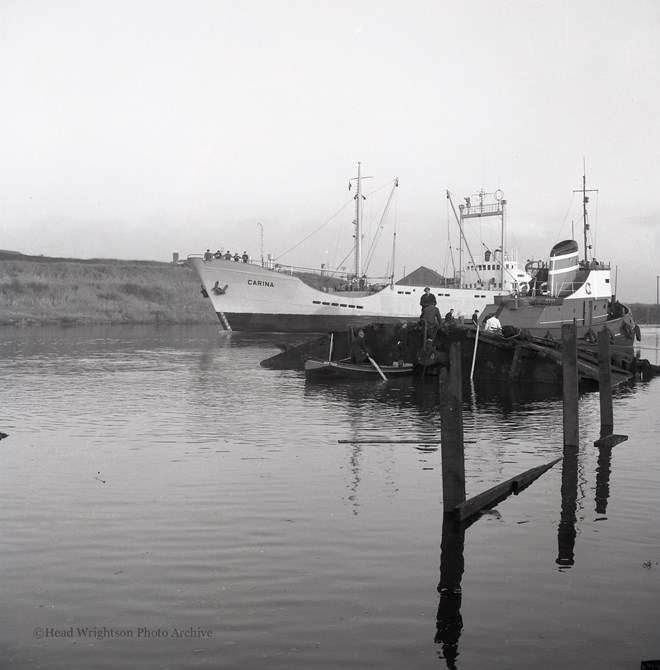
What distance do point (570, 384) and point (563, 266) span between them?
39467 millimetres

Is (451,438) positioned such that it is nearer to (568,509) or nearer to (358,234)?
(568,509)

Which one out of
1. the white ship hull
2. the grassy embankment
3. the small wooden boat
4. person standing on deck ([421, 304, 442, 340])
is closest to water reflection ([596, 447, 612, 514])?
person standing on deck ([421, 304, 442, 340])

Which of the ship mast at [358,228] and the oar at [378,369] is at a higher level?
the ship mast at [358,228]

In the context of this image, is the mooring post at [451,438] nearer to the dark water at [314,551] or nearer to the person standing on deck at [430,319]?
the dark water at [314,551]

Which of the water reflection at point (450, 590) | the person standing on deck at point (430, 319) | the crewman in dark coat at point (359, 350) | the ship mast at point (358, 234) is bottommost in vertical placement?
the water reflection at point (450, 590)

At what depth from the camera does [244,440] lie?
17.5 meters

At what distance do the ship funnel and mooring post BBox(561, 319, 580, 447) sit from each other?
37.4 meters

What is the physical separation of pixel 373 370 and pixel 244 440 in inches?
538

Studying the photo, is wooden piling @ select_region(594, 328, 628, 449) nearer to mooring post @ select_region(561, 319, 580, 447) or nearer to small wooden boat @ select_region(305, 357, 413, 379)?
mooring post @ select_region(561, 319, 580, 447)

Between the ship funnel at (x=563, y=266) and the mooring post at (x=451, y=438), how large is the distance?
43.8 m

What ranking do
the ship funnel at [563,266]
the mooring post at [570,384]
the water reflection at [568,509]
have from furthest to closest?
the ship funnel at [563,266], the mooring post at [570,384], the water reflection at [568,509]

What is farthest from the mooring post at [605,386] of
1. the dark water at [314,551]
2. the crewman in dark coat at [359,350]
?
the crewman in dark coat at [359,350]

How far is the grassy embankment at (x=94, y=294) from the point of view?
10350 centimetres

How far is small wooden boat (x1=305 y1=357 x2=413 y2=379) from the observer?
99.9 feet
